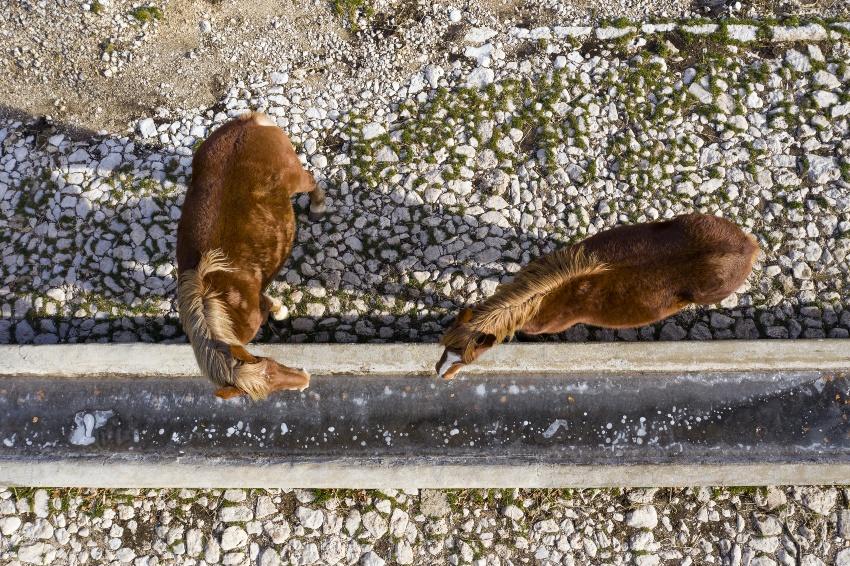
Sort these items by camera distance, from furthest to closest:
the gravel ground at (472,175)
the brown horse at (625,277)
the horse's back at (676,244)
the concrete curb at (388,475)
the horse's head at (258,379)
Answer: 1. the gravel ground at (472,175)
2. the concrete curb at (388,475)
3. the horse's back at (676,244)
4. the brown horse at (625,277)
5. the horse's head at (258,379)

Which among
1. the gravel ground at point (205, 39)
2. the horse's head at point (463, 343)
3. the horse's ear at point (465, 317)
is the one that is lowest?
the horse's head at point (463, 343)

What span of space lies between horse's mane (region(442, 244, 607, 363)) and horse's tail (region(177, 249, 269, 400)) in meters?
1.12

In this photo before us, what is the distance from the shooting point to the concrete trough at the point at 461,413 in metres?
3.93

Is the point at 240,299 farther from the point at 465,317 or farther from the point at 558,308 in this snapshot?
the point at 558,308

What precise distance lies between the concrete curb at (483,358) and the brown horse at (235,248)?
62 centimetres

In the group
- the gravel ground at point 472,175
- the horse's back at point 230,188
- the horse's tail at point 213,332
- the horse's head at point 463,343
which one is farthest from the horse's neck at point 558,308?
the horse's back at point 230,188

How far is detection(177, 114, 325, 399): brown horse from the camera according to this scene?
3094 mm

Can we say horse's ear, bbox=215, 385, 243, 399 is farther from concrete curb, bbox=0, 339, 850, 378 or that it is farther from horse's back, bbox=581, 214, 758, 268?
horse's back, bbox=581, 214, 758, 268

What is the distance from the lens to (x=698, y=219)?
139 inches

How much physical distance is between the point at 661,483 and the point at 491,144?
2.99m

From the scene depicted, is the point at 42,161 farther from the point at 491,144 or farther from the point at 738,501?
the point at 738,501

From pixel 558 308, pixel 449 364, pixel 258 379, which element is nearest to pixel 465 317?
pixel 449 364

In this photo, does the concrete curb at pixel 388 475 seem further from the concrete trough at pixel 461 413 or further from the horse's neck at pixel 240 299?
the horse's neck at pixel 240 299

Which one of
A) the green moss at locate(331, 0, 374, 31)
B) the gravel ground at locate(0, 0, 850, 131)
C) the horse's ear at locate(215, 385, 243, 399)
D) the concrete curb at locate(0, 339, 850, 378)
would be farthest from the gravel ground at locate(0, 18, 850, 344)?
the horse's ear at locate(215, 385, 243, 399)
